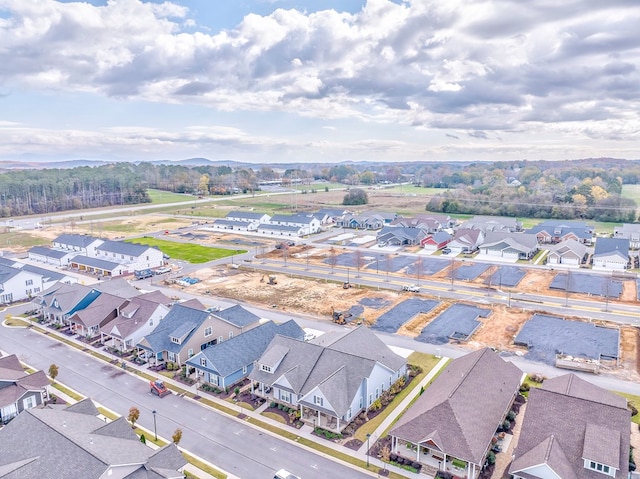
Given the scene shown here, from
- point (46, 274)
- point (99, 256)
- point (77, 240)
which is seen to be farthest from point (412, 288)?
point (77, 240)

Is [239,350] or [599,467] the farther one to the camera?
[239,350]

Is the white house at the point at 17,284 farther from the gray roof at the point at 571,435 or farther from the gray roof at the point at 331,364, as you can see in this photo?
the gray roof at the point at 571,435

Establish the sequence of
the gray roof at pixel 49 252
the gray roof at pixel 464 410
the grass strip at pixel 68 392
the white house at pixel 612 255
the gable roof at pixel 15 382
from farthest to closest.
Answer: the gray roof at pixel 49 252, the white house at pixel 612 255, the grass strip at pixel 68 392, the gable roof at pixel 15 382, the gray roof at pixel 464 410

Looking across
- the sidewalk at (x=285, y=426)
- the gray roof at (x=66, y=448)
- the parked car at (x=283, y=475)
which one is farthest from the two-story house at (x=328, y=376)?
the gray roof at (x=66, y=448)

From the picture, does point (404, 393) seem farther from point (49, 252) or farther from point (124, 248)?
point (49, 252)

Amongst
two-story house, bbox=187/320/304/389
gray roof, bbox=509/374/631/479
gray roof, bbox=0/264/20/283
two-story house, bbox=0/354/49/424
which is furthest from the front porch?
gray roof, bbox=0/264/20/283

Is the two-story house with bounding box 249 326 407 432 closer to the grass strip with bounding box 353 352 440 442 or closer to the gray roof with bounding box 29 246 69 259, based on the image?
the grass strip with bounding box 353 352 440 442
